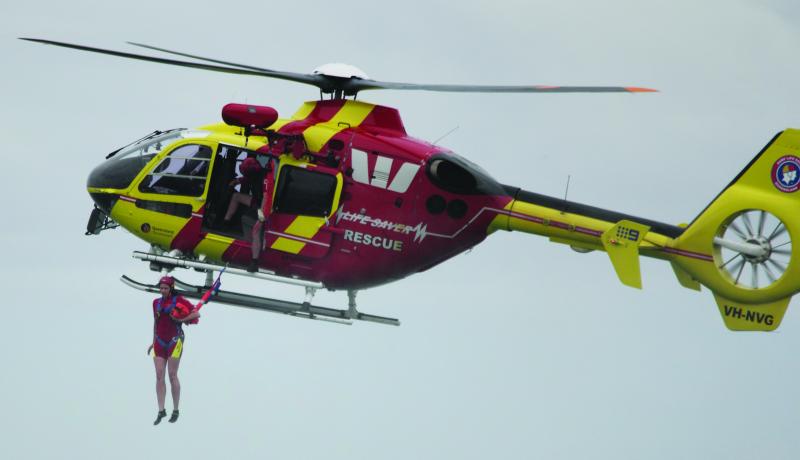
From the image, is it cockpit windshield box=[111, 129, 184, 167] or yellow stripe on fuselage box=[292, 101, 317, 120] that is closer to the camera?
cockpit windshield box=[111, 129, 184, 167]

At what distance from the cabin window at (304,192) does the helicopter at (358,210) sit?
2 centimetres

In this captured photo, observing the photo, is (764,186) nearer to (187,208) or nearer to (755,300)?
(755,300)

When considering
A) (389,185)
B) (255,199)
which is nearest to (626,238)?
(389,185)

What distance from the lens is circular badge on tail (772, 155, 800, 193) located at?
955 inches

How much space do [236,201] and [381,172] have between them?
88.3 inches

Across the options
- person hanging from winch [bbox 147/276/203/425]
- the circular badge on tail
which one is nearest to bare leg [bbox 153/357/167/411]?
person hanging from winch [bbox 147/276/203/425]

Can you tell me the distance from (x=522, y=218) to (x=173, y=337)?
17.7 ft

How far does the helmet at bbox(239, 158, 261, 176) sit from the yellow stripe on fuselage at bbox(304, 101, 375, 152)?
82cm

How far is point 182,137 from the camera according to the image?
25.6m

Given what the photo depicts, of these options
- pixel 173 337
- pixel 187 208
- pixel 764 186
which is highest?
pixel 764 186

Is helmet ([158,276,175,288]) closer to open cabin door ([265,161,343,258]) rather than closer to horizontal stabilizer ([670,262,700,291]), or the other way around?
open cabin door ([265,161,343,258])

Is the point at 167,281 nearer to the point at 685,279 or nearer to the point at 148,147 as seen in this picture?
the point at 148,147

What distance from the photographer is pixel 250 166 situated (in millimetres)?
25078

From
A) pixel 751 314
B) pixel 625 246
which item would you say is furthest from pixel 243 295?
pixel 751 314
